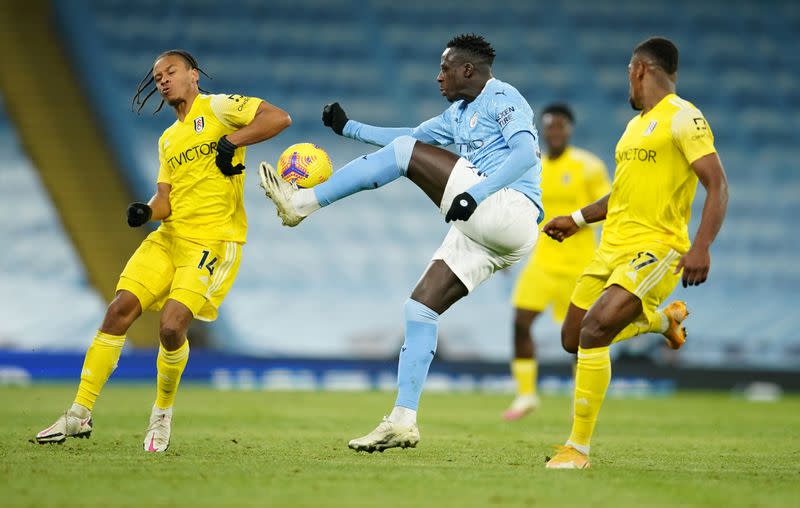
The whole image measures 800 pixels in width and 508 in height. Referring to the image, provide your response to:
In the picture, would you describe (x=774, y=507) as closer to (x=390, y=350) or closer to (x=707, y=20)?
(x=390, y=350)

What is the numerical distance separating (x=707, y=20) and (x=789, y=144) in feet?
10.8

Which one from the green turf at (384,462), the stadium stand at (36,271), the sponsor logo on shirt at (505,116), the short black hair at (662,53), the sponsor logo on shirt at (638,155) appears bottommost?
the green turf at (384,462)

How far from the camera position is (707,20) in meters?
24.2

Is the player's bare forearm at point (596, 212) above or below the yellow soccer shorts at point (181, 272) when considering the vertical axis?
above

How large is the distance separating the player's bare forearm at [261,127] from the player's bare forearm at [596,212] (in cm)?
183

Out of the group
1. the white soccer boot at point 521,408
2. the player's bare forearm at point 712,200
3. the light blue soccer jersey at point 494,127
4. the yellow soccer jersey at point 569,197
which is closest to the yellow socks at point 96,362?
the light blue soccer jersey at point 494,127

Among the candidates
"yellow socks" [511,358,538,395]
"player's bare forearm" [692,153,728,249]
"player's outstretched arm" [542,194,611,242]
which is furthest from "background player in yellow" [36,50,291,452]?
"yellow socks" [511,358,538,395]

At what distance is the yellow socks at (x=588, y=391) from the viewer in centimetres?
573

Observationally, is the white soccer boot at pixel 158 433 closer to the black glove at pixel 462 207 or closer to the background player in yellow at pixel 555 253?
the black glove at pixel 462 207

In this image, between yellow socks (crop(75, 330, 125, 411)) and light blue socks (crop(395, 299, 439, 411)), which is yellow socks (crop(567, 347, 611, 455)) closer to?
light blue socks (crop(395, 299, 439, 411))

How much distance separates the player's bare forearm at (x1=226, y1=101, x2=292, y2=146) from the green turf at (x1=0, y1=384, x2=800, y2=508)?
5.95 ft

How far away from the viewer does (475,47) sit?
6.14 m

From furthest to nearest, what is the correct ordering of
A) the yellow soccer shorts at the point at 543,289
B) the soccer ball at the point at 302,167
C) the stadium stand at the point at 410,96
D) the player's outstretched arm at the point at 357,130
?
the stadium stand at the point at 410,96, the yellow soccer shorts at the point at 543,289, the player's outstretched arm at the point at 357,130, the soccer ball at the point at 302,167

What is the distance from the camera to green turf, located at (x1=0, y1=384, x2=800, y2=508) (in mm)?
4492
